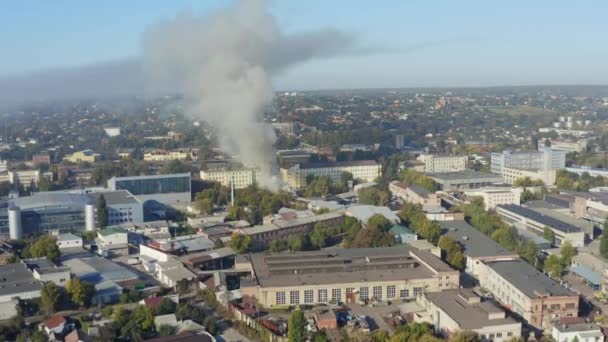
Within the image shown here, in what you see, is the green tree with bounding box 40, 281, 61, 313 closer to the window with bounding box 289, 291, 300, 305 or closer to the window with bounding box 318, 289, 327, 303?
the window with bounding box 289, 291, 300, 305

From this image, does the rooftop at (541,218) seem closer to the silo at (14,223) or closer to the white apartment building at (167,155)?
the silo at (14,223)

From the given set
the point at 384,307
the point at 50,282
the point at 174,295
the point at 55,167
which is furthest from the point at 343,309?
the point at 55,167

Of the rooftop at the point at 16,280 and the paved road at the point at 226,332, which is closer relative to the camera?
the paved road at the point at 226,332

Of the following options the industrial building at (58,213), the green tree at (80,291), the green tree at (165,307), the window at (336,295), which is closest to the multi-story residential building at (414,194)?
the industrial building at (58,213)

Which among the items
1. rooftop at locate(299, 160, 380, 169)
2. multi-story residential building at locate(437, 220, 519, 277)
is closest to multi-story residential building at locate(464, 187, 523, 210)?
multi-story residential building at locate(437, 220, 519, 277)

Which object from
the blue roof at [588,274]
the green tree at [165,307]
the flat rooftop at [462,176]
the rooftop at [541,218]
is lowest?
the blue roof at [588,274]

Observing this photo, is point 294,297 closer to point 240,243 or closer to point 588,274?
point 240,243
